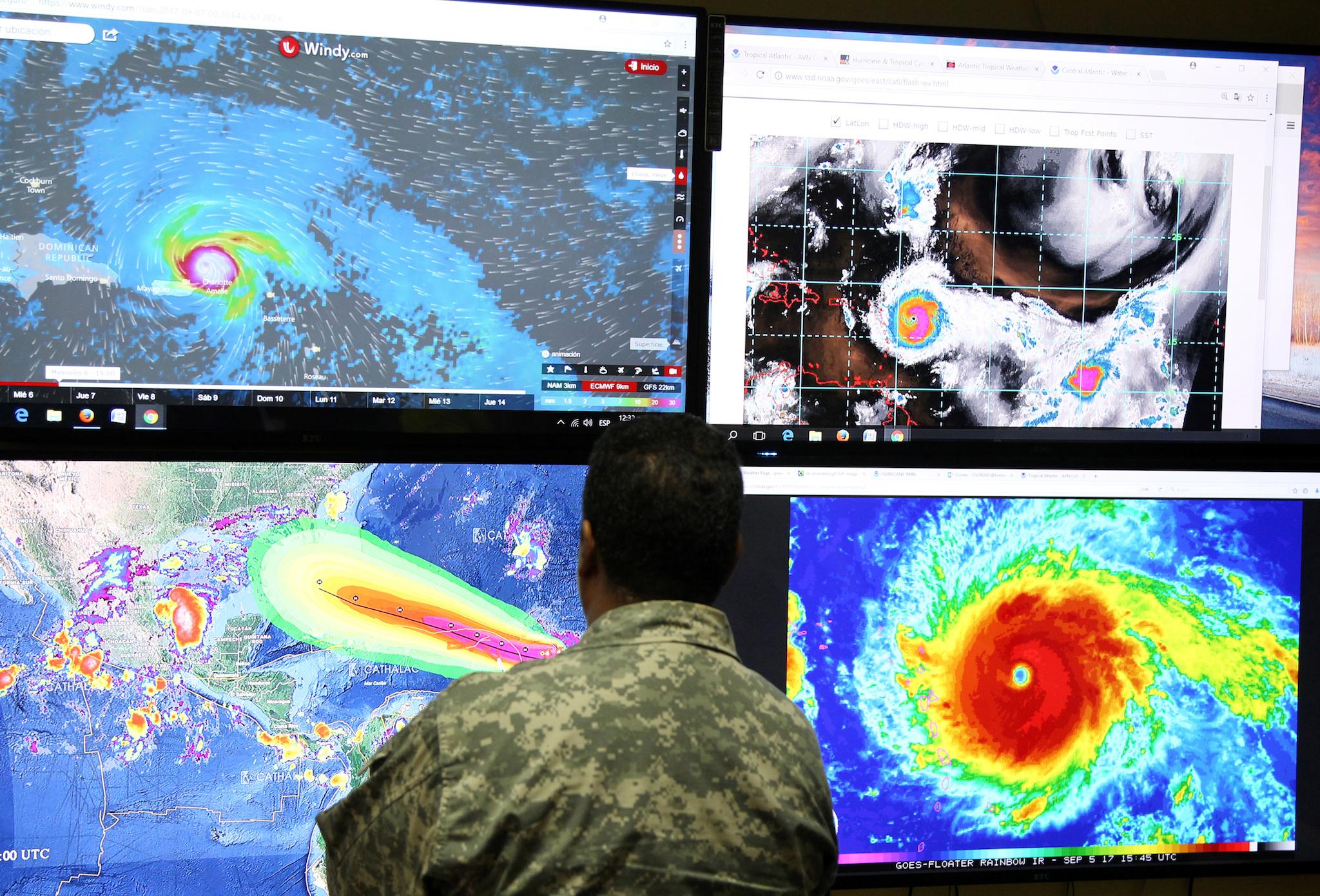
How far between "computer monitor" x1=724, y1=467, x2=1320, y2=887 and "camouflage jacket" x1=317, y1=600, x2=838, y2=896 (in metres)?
0.81

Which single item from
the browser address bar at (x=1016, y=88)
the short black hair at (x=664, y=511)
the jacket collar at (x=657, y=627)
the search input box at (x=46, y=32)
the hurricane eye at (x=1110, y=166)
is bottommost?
the jacket collar at (x=657, y=627)

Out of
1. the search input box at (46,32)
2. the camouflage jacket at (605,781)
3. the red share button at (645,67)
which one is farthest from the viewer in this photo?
the red share button at (645,67)

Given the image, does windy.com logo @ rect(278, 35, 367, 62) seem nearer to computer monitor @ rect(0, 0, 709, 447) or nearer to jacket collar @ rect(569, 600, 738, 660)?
computer monitor @ rect(0, 0, 709, 447)

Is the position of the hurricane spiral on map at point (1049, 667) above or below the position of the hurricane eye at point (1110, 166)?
below

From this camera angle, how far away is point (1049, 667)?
1974mm

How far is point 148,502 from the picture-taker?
5.82 feet

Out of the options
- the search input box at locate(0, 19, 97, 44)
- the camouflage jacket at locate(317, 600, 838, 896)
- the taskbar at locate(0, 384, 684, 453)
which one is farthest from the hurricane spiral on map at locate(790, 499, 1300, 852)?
the search input box at locate(0, 19, 97, 44)

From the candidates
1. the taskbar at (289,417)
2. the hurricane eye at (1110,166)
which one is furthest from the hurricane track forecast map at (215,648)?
the hurricane eye at (1110,166)

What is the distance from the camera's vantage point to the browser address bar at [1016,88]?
6.25 feet

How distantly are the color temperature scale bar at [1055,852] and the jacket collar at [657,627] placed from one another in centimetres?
96

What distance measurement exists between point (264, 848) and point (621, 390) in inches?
36.2

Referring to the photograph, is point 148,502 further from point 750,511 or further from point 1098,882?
point 1098,882

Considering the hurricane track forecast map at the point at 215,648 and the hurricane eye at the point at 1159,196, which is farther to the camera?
the hurricane eye at the point at 1159,196

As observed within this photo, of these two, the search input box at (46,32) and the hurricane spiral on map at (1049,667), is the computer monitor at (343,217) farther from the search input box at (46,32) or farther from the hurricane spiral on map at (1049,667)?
the hurricane spiral on map at (1049,667)
